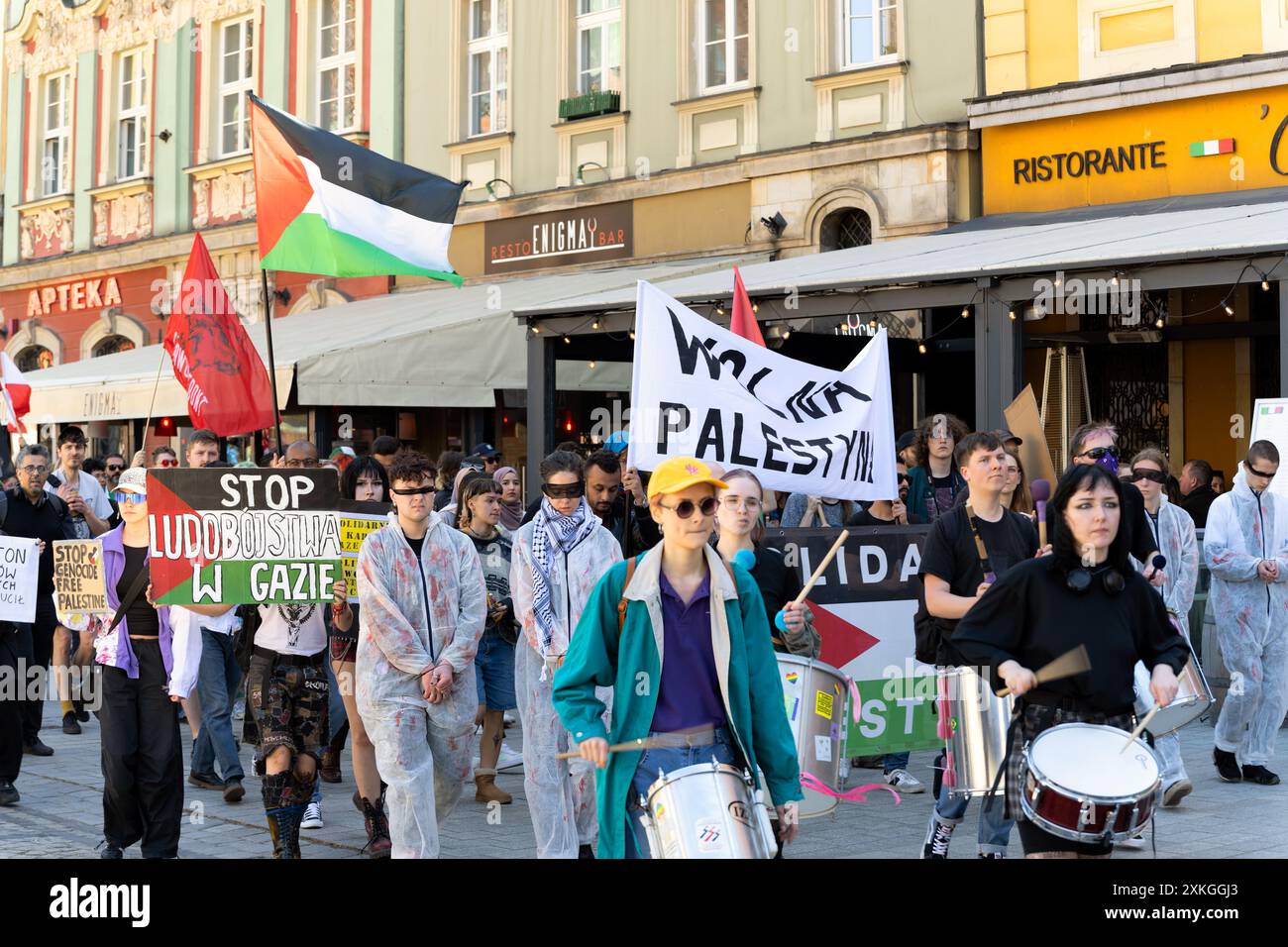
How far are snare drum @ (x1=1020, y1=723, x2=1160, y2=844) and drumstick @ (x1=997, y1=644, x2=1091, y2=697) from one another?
0.19 meters

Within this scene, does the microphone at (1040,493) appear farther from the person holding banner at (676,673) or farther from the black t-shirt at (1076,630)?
the person holding banner at (676,673)

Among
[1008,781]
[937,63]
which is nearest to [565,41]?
[937,63]

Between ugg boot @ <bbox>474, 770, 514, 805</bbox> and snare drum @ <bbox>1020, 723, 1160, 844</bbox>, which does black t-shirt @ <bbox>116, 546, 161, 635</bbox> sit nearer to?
ugg boot @ <bbox>474, 770, 514, 805</bbox>

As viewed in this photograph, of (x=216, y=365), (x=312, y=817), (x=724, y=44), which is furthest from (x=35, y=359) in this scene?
(x=312, y=817)

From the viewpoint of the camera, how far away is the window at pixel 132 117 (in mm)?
26484

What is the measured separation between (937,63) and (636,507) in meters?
8.44

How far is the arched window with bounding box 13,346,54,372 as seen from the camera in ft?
92.4

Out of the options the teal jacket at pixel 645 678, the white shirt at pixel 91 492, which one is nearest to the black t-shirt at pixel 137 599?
the teal jacket at pixel 645 678

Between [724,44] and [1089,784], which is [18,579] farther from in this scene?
[724,44]

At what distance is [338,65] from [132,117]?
501 cm

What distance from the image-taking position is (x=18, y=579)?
9359 millimetres

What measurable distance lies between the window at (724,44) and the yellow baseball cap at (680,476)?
1419 centimetres
